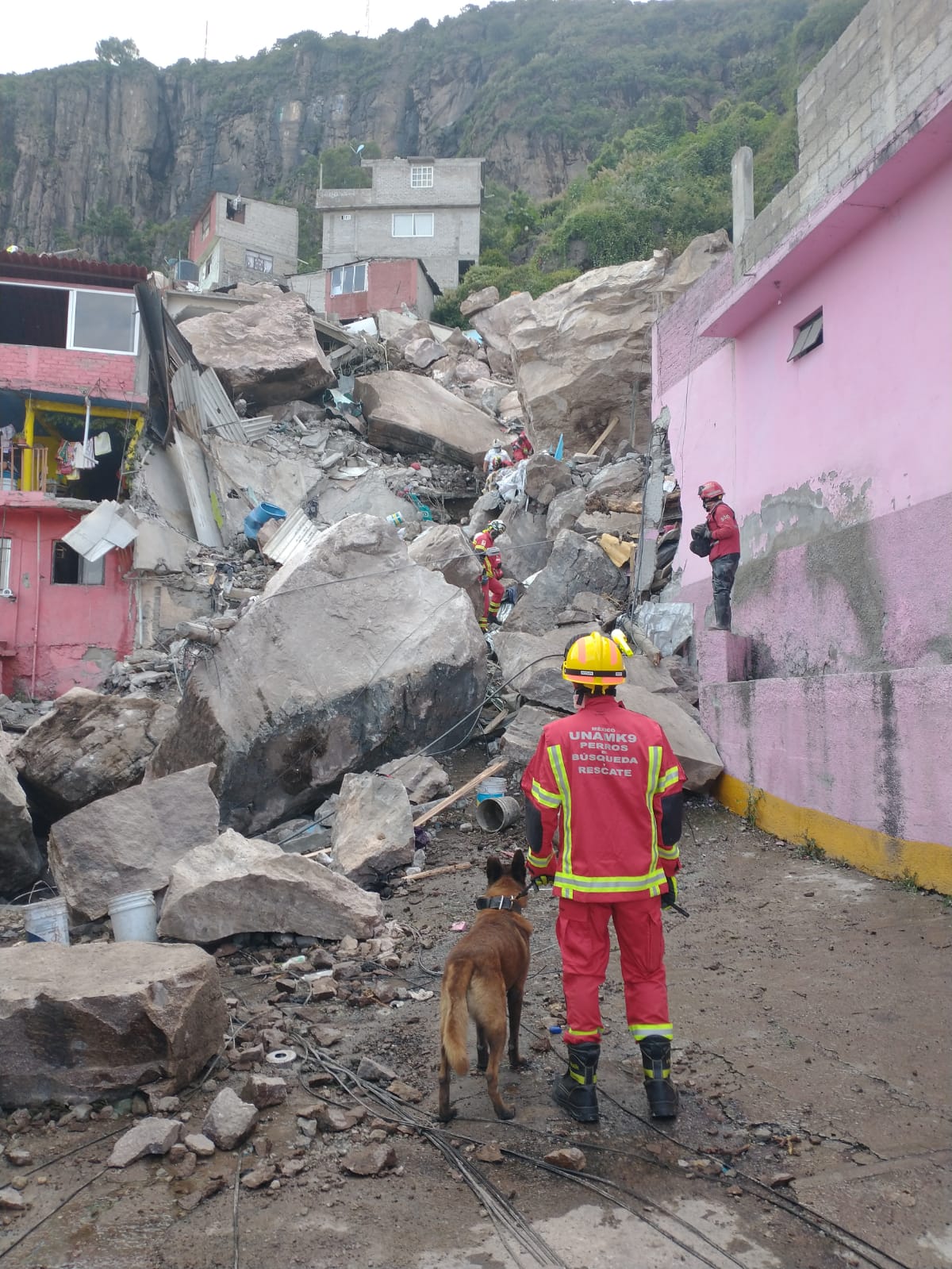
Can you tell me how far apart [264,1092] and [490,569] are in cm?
943

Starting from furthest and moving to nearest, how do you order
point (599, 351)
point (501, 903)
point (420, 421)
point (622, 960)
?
point (420, 421), point (599, 351), point (501, 903), point (622, 960)

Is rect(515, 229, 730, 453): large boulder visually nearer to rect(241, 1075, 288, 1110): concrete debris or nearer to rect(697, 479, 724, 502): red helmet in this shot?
rect(697, 479, 724, 502): red helmet

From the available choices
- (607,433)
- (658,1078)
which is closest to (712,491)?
(658,1078)

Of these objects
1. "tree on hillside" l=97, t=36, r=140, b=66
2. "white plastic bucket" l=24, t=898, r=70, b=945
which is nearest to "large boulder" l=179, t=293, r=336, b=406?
"white plastic bucket" l=24, t=898, r=70, b=945

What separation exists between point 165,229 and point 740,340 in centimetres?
4754

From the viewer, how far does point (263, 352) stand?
19578 millimetres

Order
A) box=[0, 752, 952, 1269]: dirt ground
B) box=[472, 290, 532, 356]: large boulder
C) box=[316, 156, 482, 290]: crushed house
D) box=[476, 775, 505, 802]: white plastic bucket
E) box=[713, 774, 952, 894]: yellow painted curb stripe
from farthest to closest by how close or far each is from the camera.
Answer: box=[316, 156, 482, 290]: crushed house → box=[472, 290, 532, 356]: large boulder → box=[476, 775, 505, 802]: white plastic bucket → box=[713, 774, 952, 894]: yellow painted curb stripe → box=[0, 752, 952, 1269]: dirt ground

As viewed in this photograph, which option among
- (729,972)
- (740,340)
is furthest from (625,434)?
(729,972)

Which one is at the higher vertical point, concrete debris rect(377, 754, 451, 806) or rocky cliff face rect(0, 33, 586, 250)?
rocky cliff face rect(0, 33, 586, 250)

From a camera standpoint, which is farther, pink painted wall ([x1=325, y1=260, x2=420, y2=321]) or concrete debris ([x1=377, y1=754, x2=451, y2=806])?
pink painted wall ([x1=325, y1=260, x2=420, y2=321])

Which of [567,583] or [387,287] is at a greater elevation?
[387,287]

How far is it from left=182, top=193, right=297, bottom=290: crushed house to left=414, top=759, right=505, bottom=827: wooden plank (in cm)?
3230

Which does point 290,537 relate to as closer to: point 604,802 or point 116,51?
point 604,802

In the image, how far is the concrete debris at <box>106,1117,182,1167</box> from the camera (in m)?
2.90
